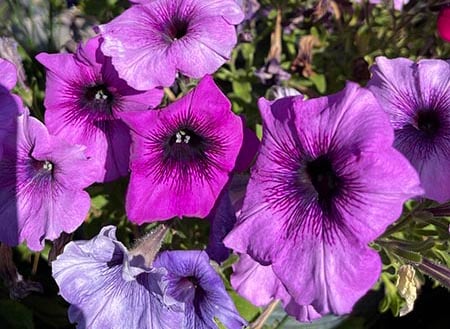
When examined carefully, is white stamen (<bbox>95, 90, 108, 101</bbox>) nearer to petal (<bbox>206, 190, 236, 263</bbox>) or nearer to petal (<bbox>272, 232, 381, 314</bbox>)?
petal (<bbox>206, 190, 236, 263</bbox>)

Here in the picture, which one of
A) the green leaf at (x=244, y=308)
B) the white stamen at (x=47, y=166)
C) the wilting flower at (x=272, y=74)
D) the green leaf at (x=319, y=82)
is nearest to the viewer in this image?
the white stamen at (x=47, y=166)

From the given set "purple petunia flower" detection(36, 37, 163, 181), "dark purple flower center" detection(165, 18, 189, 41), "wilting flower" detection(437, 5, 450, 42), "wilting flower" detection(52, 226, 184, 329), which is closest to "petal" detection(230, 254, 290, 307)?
"wilting flower" detection(52, 226, 184, 329)

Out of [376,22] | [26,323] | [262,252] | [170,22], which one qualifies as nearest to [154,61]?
[170,22]

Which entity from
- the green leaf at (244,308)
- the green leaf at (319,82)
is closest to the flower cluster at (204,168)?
the green leaf at (244,308)

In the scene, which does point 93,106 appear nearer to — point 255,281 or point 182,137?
point 182,137

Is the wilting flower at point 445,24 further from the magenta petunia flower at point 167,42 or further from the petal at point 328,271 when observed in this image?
the petal at point 328,271

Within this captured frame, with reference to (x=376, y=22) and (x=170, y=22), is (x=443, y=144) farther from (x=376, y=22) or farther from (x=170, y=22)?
(x=376, y=22)

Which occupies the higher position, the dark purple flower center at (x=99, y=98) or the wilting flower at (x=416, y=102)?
the wilting flower at (x=416, y=102)

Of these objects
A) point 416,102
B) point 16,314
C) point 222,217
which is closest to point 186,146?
point 222,217
